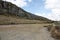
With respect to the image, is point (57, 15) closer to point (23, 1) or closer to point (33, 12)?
point (33, 12)

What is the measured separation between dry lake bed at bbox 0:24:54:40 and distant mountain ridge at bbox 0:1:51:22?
0.20 metres

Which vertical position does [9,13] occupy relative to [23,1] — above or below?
below

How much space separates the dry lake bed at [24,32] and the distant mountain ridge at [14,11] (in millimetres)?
199

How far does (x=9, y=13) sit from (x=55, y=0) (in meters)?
1.20

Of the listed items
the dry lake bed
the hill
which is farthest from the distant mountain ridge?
the dry lake bed

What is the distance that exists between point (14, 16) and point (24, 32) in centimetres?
68

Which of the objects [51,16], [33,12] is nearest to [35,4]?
[33,12]

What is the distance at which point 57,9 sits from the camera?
4.35 metres

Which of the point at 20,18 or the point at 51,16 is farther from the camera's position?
the point at 20,18

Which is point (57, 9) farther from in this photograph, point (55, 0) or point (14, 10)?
point (14, 10)

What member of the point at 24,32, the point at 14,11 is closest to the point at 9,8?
Answer: the point at 14,11

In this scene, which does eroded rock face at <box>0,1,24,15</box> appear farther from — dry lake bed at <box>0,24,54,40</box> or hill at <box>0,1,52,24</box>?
dry lake bed at <box>0,24,54,40</box>

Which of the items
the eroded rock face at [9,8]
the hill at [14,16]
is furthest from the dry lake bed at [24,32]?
the eroded rock face at [9,8]

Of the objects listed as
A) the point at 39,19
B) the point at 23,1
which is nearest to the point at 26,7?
the point at 23,1
